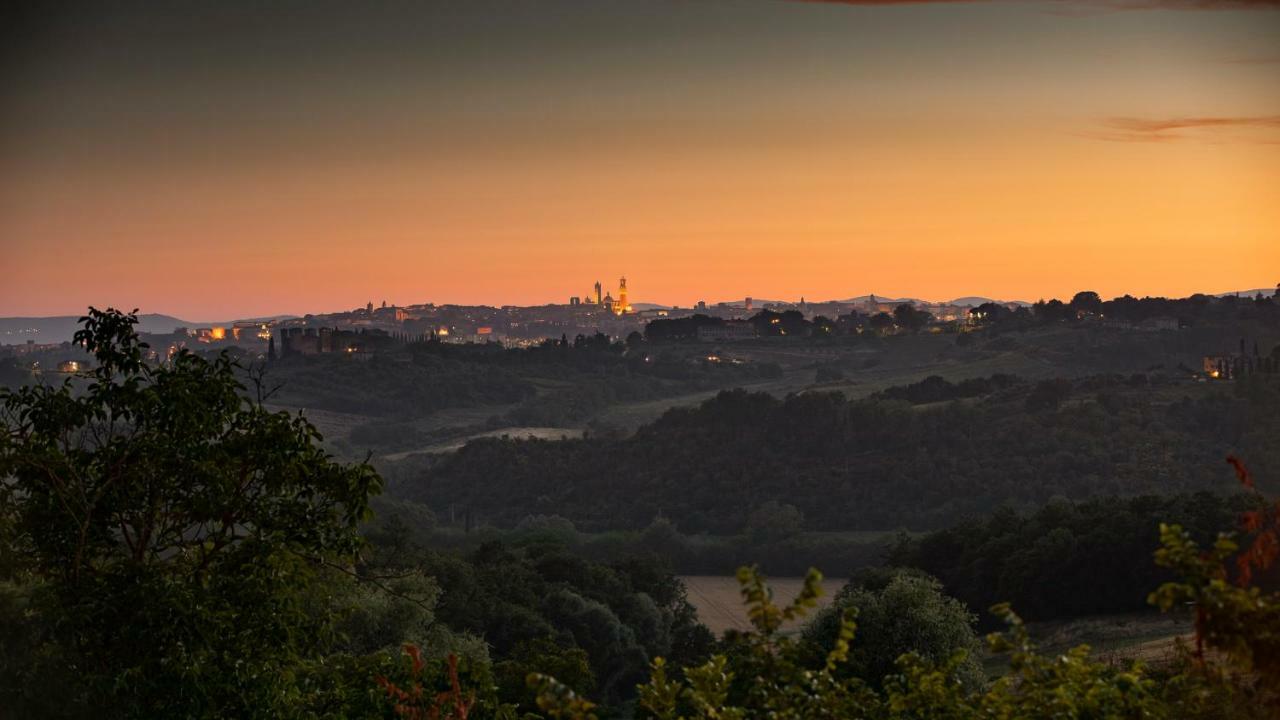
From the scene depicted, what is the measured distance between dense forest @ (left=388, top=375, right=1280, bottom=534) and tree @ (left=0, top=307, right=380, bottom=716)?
6465 centimetres

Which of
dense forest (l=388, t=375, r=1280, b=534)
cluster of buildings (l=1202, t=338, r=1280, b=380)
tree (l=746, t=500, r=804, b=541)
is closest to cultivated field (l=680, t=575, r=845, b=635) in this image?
tree (l=746, t=500, r=804, b=541)

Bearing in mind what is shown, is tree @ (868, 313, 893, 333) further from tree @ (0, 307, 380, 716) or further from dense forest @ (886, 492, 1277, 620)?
tree @ (0, 307, 380, 716)

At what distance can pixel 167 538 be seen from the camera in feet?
38.4

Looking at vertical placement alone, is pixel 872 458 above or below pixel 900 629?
below

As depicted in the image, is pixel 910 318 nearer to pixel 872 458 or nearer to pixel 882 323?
pixel 882 323

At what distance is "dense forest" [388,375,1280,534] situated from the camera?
7731 cm

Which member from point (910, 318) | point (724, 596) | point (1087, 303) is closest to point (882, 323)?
point (910, 318)

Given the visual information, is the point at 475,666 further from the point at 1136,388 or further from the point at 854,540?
the point at 1136,388

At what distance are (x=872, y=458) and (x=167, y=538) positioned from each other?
8070 cm

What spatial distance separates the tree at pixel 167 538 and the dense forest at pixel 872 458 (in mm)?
64647

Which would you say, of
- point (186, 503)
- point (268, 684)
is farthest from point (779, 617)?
point (186, 503)

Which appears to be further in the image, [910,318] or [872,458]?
[910,318]

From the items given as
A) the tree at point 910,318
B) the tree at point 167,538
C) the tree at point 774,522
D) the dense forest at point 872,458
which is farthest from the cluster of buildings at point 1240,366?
the tree at point 167,538

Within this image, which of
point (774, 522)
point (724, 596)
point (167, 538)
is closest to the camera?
point (167, 538)
